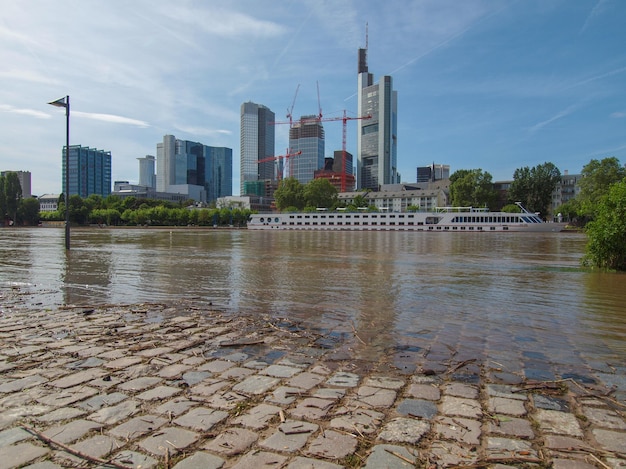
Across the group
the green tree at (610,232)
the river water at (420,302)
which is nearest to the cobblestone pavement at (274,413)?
the river water at (420,302)

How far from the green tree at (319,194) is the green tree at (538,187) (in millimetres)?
55823

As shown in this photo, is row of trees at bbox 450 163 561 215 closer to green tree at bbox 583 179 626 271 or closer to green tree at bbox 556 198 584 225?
green tree at bbox 556 198 584 225

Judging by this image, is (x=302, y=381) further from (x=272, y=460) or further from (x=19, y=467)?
(x=19, y=467)

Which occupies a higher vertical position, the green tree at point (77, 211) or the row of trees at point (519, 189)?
the row of trees at point (519, 189)

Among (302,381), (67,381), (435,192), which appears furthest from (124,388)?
(435,192)

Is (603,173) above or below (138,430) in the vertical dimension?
above

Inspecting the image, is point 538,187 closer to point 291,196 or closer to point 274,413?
point 291,196

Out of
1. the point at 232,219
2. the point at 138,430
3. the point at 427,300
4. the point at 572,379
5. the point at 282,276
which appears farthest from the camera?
the point at 232,219

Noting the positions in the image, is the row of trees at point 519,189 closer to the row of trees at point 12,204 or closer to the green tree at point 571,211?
the green tree at point 571,211

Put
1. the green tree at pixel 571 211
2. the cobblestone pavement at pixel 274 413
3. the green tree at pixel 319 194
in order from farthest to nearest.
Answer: the green tree at pixel 319 194 < the green tree at pixel 571 211 < the cobblestone pavement at pixel 274 413

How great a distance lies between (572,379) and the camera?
4520 mm

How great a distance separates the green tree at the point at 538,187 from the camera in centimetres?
11769

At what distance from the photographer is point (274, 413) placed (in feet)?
11.6

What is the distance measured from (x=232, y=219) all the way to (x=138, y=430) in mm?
141131
